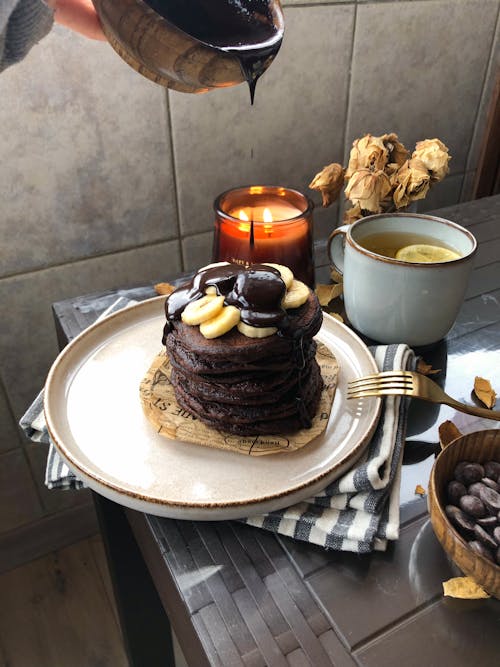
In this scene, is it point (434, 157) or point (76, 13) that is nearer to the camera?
point (76, 13)

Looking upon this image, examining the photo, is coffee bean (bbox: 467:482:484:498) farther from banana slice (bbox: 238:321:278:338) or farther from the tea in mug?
the tea in mug

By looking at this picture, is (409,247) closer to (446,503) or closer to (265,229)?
(265,229)

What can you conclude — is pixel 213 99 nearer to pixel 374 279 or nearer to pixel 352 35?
pixel 352 35

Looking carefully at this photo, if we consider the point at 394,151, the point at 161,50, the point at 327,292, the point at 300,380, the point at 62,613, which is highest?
the point at 161,50

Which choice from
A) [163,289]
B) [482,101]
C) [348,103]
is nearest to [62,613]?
[163,289]

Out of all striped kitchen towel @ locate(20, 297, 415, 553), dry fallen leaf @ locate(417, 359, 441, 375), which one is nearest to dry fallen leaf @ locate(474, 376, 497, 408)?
dry fallen leaf @ locate(417, 359, 441, 375)

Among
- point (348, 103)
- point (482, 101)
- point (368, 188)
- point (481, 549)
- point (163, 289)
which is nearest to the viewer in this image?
point (481, 549)

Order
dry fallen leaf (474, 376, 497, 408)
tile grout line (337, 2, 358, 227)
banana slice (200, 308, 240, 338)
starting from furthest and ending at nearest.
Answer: tile grout line (337, 2, 358, 227)
dry fallen leaf (474, 376, 497, 408)
banana slice (200, 308, 240, 338)
